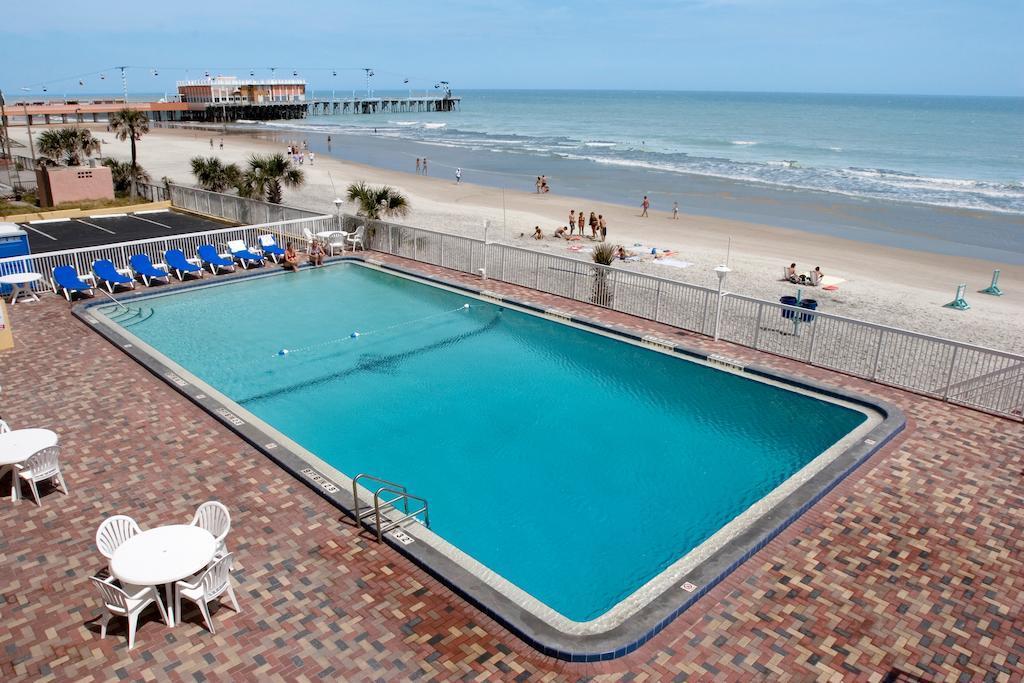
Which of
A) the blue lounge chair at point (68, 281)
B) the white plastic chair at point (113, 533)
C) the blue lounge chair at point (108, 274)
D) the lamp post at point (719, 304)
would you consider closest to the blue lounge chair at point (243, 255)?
the blue lounge chair at point (108, 274)

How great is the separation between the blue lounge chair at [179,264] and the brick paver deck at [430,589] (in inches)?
328

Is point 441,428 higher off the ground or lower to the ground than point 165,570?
lower

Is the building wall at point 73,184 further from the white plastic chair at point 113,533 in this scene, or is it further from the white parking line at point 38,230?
the white plastic chair at point 113,533

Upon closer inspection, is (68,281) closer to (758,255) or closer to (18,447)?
(18,447)

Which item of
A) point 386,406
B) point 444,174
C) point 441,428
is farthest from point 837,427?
point 444,174

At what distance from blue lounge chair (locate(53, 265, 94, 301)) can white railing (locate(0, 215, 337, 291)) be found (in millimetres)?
591

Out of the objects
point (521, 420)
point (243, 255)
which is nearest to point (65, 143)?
point (243, 255)

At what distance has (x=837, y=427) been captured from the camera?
10.7 metres

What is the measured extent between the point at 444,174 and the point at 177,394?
39557mm

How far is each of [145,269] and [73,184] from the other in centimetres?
1324

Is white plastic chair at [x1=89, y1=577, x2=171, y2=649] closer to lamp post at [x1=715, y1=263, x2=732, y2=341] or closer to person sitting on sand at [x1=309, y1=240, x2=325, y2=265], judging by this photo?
lamp post at [x1=715, y1=263, x2=732, y2=341]

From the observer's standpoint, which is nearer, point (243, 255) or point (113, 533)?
point (113, 533)

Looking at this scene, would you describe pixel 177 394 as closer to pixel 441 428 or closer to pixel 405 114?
pixel 441 428

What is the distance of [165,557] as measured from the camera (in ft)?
19.9
